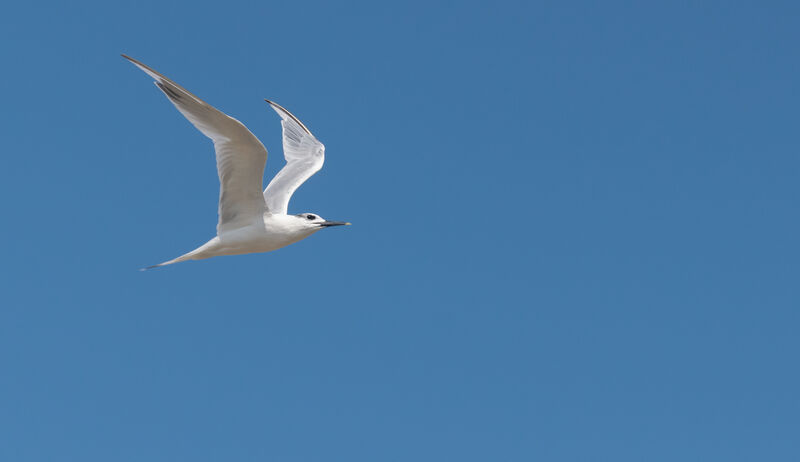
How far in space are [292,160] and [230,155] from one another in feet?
15.4

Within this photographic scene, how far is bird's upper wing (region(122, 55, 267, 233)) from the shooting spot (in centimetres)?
1395

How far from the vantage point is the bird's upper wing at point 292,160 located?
1798cm

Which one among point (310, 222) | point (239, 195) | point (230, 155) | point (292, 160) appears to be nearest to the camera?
point (230, 155)

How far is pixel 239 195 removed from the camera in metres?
15.5

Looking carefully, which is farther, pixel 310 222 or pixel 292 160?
pixel 292 160

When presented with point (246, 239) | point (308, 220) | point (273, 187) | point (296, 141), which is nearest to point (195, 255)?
point (246, 239)

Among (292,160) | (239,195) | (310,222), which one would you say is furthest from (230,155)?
(292,160)

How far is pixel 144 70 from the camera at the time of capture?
A: 13461 mm

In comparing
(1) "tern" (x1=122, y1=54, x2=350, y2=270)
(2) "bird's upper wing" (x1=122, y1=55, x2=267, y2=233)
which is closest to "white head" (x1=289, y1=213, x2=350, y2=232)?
(1) "tern" (x1=122, y1=54, x2=350, y2=270)

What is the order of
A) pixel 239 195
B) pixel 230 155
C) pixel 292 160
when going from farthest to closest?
pixel 292 160
pixel 239 195
pixel 230 155

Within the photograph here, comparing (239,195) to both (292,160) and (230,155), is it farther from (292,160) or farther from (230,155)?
(292,160)

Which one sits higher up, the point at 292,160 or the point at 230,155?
the point at 292,160

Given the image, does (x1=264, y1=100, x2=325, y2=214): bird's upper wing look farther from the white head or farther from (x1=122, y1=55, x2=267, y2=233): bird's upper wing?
(x1=122, y1=55, x2=267, y2=233): bird's upper wing

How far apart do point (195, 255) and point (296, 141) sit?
5.08 meters
